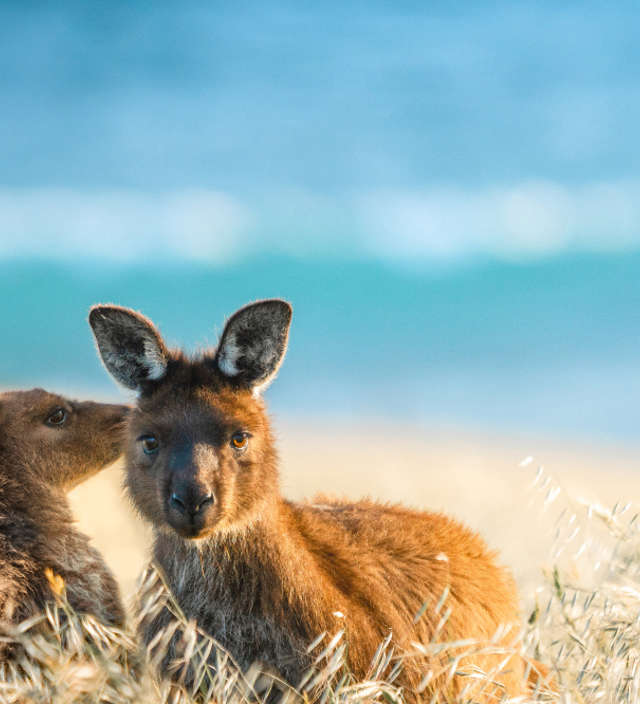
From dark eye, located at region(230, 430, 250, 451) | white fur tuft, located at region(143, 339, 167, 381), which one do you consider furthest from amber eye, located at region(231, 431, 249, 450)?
white fur tuft, located at region(143, 339, 167, 381)

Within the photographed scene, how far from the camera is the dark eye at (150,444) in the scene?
5.51 metres

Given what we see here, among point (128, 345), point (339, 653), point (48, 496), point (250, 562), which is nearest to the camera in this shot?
point (339, 653)

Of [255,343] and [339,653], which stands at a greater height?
[255,343]

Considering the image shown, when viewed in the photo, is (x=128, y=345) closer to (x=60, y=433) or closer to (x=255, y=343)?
(x=255, y=343)

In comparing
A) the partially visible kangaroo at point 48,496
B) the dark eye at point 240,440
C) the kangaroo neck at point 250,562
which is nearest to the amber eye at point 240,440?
the dark eye at point 240,440

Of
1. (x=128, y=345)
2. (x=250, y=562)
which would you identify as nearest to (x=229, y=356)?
(x=128, y=345)

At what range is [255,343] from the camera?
5.79 meters

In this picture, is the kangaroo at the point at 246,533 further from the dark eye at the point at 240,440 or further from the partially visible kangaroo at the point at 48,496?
the partially visible kangaroo at the point at 48,496

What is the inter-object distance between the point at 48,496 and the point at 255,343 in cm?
201

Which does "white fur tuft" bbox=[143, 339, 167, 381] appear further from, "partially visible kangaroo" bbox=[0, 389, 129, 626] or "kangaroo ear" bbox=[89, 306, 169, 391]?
"partially visible kangaroo" bbox=[0, 389, 129, 626]

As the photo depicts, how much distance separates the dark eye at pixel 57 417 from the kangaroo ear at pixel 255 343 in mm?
1824

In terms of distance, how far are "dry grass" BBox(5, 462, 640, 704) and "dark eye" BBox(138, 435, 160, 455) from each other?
2.41 feet

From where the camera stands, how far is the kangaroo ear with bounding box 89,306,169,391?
5.70 m

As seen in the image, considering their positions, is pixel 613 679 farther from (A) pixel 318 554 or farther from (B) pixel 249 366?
(B) pixel 249 366
